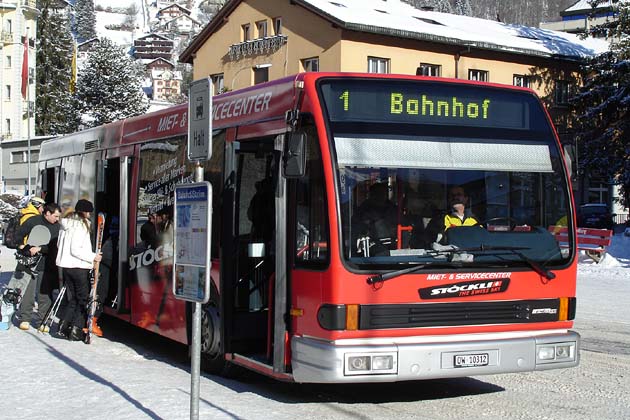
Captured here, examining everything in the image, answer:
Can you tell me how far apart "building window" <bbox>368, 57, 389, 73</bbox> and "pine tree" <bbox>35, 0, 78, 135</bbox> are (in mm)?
46978

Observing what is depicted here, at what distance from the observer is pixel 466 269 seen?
298 inches

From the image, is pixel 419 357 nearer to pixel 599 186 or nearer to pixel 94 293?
pixel 94 293

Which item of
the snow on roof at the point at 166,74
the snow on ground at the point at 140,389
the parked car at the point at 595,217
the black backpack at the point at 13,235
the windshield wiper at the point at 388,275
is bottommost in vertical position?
the snow on ground at the point at 140,389

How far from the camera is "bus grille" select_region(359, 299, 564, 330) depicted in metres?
7.30

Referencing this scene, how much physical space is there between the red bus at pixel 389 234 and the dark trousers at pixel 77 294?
124 inches

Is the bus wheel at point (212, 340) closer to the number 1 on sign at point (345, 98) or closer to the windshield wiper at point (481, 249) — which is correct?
the windshield wiper at point (481, 249)

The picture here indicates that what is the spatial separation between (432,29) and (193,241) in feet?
129

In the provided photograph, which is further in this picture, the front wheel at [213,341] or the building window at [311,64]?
the building window at [311,64]

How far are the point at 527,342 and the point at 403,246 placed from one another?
4.52 ft

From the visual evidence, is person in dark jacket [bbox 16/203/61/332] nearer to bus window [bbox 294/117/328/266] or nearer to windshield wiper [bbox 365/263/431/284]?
bus window [bbox 294/117/328/266]

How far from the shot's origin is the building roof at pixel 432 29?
41.4m

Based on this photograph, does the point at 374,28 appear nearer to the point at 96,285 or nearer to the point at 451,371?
the point at 96,285

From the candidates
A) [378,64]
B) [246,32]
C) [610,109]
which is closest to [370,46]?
[378,64]

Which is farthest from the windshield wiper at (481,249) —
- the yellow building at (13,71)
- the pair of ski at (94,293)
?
the yellow building at (13,71)
